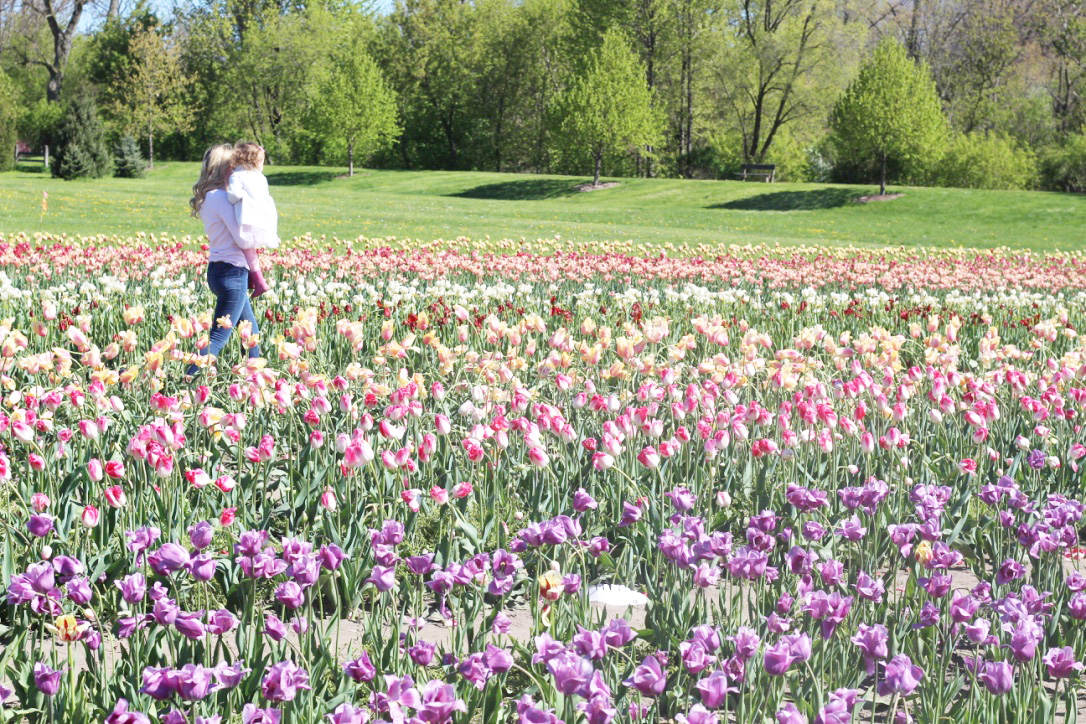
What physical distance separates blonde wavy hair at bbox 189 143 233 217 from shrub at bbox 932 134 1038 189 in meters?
34.5

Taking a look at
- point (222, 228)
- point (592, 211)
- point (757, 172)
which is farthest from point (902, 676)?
point (757, 172)

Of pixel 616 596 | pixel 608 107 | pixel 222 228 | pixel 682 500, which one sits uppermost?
pixel 608 107

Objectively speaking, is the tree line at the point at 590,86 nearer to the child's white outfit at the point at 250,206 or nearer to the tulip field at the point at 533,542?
the child's white outfit at the point at 250,206

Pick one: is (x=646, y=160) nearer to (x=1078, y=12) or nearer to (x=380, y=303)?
(x=1078, y=12)

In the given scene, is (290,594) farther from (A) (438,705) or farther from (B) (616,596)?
(B) (616,596)

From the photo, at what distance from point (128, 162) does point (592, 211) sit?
20579 mm

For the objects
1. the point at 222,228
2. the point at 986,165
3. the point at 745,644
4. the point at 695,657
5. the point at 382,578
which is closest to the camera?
the point at 695,657

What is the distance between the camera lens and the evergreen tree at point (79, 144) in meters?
37.6

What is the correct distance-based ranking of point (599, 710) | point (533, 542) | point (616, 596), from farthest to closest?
point (616, 596)
point (533, 542)
point (599, 710)

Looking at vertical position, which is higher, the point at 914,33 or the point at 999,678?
the point at 914,33

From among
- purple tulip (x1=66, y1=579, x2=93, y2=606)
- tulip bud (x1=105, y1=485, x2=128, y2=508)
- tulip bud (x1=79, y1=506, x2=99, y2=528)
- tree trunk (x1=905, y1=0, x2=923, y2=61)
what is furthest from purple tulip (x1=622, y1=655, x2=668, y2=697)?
tree trunk (x1=905, y1=0, x2=923, y2=61)

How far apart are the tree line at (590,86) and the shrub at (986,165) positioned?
85 mm

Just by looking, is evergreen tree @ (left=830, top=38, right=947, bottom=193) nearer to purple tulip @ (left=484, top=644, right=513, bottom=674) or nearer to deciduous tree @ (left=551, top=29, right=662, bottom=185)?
deciduous tree @ (left=551, top=29, right=662, bottom=185)

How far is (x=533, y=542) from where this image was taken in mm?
2871
